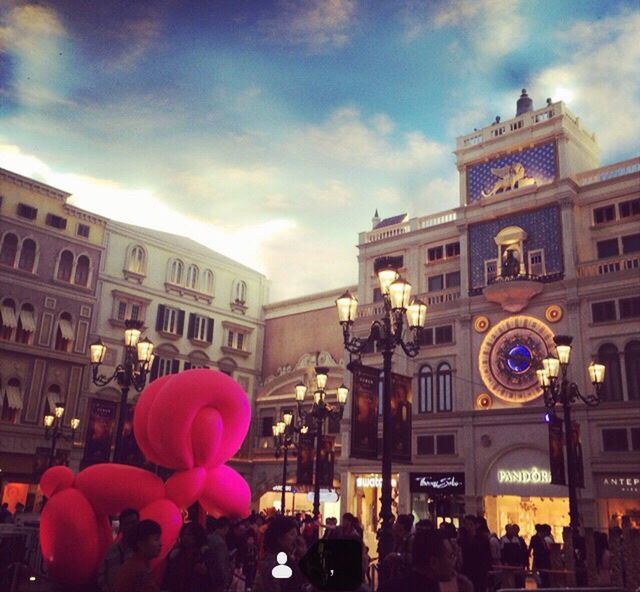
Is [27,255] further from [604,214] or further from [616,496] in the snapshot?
[616,496]

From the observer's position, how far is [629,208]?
24.5 m

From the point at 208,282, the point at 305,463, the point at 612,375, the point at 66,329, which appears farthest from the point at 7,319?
the point at 612,375

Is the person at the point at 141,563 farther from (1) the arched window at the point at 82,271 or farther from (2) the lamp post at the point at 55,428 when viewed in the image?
(1) the arched window at the point at 82,271

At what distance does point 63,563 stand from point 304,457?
10853 mm

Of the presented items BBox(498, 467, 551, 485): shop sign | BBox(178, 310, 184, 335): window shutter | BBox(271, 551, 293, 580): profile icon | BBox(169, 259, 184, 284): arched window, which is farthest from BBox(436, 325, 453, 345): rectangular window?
BBox(271, 551, 293, 580): profile icon

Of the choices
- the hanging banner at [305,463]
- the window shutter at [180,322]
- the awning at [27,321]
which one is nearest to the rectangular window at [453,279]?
the hanging banner at [305,463]

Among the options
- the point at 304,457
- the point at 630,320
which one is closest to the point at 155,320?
the point at 304,457

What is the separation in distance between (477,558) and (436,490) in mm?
17283

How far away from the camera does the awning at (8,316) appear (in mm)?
29297

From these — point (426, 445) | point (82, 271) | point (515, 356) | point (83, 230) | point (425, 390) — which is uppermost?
point (83, 230)

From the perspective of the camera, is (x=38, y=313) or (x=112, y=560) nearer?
(x=112, y=560)

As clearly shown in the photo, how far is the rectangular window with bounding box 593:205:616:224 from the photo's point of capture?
81.8ft

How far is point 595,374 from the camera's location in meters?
15.6

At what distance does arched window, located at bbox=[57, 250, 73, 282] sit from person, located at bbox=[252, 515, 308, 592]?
97.4 ft
